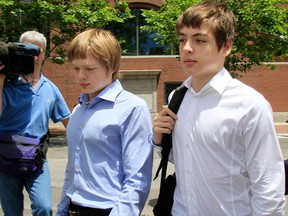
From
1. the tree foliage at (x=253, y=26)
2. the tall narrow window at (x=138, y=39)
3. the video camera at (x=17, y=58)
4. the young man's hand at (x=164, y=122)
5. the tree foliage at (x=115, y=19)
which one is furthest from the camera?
the tall narrow window at (x=138, y=39)

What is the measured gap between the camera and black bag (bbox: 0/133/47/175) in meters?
3.31

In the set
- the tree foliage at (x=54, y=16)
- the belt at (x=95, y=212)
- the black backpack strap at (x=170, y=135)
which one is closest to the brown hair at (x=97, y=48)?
the black backpack strap at (x=170, y=135)

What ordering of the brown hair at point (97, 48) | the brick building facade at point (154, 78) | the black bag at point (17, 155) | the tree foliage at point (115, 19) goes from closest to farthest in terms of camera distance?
the brown hair at point (97, 48)
the black bag at point (17, 155)
the tree foliage at point (115, 19)
the brick building facade at point (154, 78)

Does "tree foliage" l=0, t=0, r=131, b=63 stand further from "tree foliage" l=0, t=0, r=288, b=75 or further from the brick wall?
the brick wall

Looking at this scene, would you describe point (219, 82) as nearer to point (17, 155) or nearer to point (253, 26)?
point (17, 155)

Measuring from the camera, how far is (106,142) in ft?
7.47

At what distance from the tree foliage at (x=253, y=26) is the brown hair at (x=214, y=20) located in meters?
11.0

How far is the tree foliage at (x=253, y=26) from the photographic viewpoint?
12773mm

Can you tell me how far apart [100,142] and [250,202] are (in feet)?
2.68

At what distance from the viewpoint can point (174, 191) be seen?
2.22m

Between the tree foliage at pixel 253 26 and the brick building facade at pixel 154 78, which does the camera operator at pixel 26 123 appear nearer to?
the tree foliage at pixel 253 26

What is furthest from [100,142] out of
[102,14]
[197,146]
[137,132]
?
[102,14]

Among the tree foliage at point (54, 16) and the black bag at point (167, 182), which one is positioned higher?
the tree foliage at point (54, 16)

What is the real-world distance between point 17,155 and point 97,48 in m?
1.41
